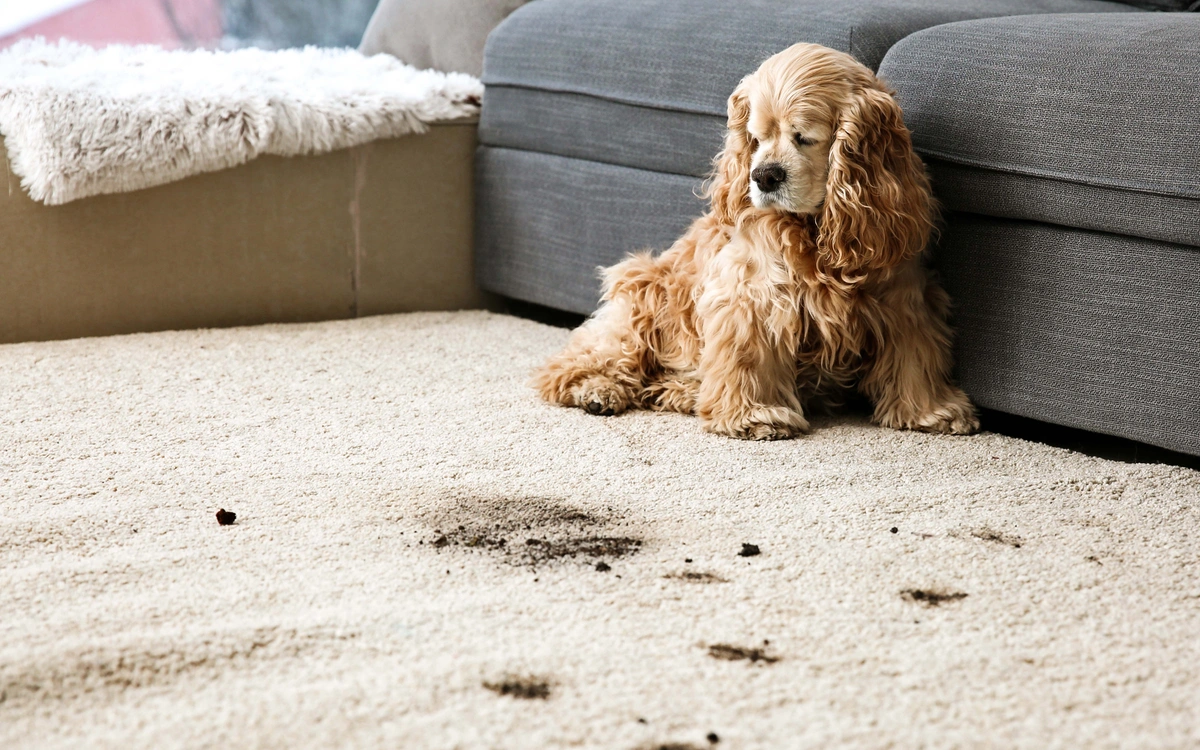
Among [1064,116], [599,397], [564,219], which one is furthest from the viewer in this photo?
[564,219]

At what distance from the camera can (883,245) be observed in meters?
1.88

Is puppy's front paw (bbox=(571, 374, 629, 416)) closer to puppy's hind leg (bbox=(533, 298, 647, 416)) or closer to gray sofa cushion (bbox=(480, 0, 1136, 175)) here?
puppy's hind leg (bbox=(533, 298, 647, 416))

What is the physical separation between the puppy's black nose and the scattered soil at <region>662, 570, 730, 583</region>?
74 centimetres

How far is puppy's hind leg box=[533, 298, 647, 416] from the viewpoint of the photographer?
7.06 ft

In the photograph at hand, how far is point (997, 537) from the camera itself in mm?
1542

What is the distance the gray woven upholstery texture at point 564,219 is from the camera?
254 centimetres

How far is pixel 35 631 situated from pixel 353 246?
1.81m

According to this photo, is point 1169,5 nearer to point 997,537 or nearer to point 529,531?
point 997,537

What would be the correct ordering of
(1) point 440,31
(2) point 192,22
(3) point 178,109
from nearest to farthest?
(3) point 178,109, (1) point 440,31, (2) point 192,22

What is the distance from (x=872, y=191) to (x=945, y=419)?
0.43 m

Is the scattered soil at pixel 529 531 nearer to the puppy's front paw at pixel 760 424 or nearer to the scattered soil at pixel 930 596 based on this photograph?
the scattered soil at pixel 930 596

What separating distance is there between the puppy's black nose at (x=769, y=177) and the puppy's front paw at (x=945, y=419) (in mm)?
469

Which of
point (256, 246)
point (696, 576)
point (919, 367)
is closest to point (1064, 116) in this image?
point (919, 367)

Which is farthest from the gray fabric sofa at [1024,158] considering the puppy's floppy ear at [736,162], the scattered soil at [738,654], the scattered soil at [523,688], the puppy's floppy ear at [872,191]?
the scattered soil at [523,688]
